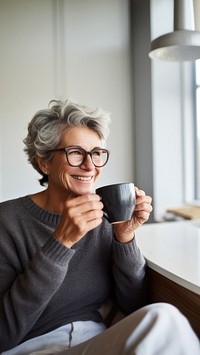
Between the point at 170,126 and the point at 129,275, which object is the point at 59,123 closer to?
the point at 129,275

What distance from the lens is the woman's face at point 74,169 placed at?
0.94 m

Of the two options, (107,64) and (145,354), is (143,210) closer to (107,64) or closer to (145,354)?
(145,354)

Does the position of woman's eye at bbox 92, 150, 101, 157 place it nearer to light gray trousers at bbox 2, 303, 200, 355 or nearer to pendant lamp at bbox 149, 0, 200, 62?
light gray trousers at bbox 2, 303, 200, 355

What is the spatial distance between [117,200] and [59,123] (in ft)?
1.03

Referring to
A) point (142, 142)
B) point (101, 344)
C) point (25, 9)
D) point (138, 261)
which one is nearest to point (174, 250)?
point (138, 261)

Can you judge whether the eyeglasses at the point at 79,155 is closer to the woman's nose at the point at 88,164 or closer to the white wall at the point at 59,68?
the woman's nose at the point at 88,164

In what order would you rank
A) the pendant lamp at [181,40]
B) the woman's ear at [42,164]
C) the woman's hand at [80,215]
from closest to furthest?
the woman's hand at [80,215], the woman's ear at [42,164], the pendant lamp at [181,40]

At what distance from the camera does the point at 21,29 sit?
7.60 ft

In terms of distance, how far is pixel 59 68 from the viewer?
2.40 metres

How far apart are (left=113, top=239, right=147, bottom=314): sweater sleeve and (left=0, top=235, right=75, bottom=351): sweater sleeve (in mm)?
201

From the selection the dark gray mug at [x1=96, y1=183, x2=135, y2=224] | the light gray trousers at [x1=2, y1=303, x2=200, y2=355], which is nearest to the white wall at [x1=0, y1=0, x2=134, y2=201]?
the dark gray mug at [x1=96, y1=183, x2=135, y2=224]

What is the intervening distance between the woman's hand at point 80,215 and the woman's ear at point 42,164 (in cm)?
28

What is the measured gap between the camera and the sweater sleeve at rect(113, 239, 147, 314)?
0.98 meters

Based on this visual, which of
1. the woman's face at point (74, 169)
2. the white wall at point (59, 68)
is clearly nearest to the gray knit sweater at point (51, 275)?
the woman's face at point (74, 169)
